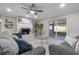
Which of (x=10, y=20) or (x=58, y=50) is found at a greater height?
(x=10, y=20)

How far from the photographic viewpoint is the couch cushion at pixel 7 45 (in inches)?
57.2

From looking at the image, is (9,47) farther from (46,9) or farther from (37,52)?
(46,9)

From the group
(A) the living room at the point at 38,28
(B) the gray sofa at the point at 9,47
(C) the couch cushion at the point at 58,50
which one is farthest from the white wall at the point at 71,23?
(B) the gray sofa at the point at 9,47

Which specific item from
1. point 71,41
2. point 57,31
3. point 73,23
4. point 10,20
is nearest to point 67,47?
point 71,41

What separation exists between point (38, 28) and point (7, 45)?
0.60 metres

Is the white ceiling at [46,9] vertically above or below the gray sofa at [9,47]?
above

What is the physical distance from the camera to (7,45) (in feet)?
4.83

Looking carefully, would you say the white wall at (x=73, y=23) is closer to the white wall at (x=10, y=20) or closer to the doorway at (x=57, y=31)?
the doorway at (x=57, y=31)

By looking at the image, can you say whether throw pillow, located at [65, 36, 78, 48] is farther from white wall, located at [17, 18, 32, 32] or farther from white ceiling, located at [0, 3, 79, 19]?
white wall, located at [17, 18, 32, 32]

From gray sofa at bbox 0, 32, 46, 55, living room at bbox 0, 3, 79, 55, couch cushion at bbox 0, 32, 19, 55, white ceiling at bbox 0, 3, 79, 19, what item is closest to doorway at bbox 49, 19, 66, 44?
living room at bbox 0, 3, 79, 55

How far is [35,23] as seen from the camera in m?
1.67

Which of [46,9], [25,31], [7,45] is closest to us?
[7,45]

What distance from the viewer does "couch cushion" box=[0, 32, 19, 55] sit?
1.45 m
